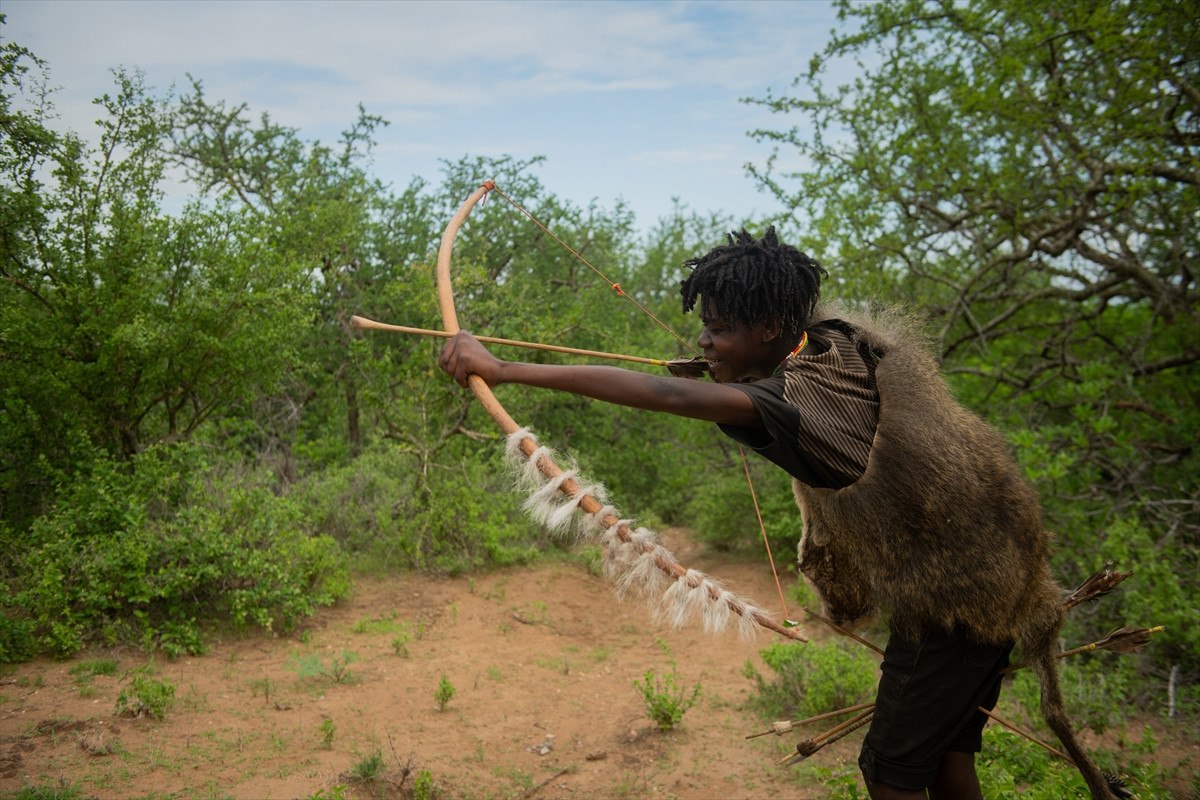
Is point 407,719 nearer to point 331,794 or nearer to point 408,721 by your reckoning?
point 408,721

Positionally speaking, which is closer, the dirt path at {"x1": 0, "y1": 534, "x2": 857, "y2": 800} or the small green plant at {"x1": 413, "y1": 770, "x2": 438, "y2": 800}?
the small green plant at {"x1": 413, "y1": 770, "x2": 438, "y2": 800}

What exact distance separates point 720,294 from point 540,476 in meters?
0.87

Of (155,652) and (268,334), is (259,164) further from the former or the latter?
(155,652)

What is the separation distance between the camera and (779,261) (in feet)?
9.58

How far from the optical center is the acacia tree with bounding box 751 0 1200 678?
7004 millimetres

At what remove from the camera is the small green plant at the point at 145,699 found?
4840 millimetres

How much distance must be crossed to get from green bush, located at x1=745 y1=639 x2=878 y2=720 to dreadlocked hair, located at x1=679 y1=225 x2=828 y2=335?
3389 millimetres

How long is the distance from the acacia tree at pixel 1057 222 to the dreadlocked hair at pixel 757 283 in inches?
166

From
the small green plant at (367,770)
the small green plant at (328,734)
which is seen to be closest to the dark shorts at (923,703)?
the small green plant at (367,770)

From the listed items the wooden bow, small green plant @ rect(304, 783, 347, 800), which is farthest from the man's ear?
small green plant @ rect(304, 783, 347, 800)

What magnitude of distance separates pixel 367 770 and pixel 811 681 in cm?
286

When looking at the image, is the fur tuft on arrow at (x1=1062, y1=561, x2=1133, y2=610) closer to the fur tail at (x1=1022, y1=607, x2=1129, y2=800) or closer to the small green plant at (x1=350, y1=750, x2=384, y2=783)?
the fur tail at (x1=1022, y1=607, x2=1129, y2=800)

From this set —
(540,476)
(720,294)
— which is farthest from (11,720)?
(720,294)

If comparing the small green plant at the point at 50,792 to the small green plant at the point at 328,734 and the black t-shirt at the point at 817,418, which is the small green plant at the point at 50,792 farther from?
the black t-shirt at the point at 817,418
